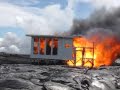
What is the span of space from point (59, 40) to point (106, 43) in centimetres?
1359

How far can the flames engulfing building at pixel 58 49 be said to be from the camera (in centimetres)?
4772

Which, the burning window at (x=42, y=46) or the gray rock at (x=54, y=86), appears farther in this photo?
the burning window at (x=42, y=46)

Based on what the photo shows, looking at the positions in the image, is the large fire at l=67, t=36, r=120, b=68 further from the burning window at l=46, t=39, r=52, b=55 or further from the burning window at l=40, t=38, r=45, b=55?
the burning window at l=40, t=38, r=45, b=55

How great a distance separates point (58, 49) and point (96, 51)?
9.31 metres

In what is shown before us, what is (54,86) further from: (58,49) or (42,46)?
(42,46)

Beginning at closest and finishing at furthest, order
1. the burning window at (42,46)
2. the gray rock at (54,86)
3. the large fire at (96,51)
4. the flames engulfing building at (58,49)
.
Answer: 1. the gray rock at (54,86)
2. the flames engulfing building at (58,49)
3. the burning window at (42,46)
4. the large fire at (96,51)

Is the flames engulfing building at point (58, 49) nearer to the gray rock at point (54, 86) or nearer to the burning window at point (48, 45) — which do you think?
the burning window at point (48, 45)

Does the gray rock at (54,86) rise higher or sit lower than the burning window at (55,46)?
lower

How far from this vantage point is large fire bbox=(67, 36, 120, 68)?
162 ft

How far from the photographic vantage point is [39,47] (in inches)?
1902

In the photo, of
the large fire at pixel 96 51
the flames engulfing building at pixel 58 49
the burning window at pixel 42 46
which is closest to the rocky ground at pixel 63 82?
the flames engulfing building at pixel 58 49

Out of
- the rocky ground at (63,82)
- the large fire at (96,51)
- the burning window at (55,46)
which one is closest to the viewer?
the rocky ground at (63,82)

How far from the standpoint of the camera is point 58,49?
157 feet

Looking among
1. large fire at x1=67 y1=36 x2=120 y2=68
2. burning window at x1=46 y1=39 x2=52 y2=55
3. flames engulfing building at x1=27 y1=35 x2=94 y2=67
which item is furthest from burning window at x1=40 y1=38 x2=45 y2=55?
large fire at x1=67 y1=36 x2=120 y2=68
